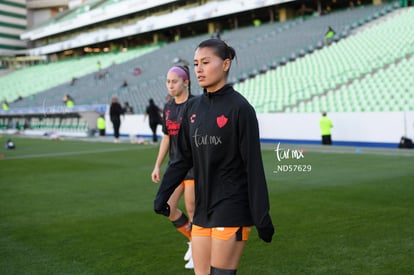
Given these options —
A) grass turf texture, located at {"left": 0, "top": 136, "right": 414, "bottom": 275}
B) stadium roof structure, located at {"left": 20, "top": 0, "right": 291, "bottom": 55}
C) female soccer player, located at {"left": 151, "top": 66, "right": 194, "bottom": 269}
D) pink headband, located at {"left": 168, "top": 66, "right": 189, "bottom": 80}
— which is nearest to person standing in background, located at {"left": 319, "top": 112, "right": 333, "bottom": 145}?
grass turf texture, located at {"left": 0, "top": 136, "right": 414, "bottom": 275}

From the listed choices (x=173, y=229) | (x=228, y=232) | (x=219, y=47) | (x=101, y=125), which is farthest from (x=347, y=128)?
(x=228, y=232)

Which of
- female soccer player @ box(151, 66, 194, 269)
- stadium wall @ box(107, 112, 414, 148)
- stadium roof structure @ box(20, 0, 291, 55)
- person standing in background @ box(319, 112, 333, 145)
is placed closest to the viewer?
female soccer player @ box(151, 66, 194, 269)

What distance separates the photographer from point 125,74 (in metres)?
48.6

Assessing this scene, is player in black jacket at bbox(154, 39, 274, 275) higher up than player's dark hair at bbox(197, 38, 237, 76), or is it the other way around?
player's dark hair at bbox(197, 38, 237, 76)

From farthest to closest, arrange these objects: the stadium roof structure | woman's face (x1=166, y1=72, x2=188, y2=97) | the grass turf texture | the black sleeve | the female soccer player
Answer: the stadium roof structure, the grass turf texture, woman's face (x1=166, y1=72, x2=188, y2=97), the female soccer player, the black sleeve

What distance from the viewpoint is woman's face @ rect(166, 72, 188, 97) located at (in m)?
5.71

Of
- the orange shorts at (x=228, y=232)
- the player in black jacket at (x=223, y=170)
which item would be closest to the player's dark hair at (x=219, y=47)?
the player in black jacket at (x=223, y=170)

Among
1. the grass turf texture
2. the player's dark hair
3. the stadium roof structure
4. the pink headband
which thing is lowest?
the grass turf texture

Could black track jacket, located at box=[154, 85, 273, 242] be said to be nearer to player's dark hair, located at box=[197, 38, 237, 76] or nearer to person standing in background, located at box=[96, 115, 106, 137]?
player's dark hair, located at box=[197, 38, 237, 76]

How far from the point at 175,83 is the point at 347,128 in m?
15.7

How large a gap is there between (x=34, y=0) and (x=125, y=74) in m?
48.4

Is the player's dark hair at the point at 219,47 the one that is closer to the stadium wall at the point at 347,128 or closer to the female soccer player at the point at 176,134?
the female soccer player at the point at 176,134

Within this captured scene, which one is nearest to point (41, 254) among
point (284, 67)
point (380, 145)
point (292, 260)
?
point (292, 260)

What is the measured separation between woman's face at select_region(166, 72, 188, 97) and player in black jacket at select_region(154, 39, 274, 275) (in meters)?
2.05
